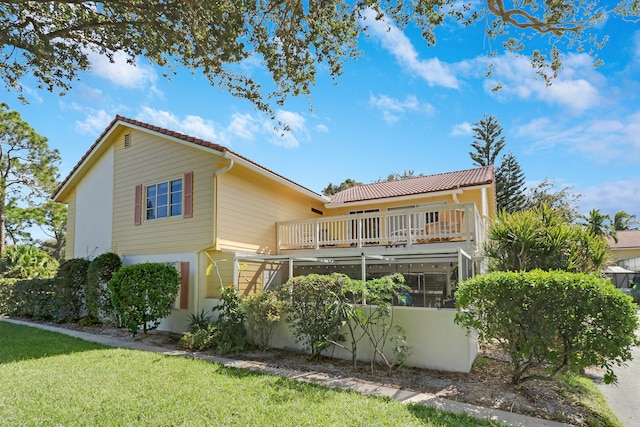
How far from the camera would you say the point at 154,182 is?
42.5ft

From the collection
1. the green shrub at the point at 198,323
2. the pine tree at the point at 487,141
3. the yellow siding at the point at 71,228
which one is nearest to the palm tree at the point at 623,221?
the pine tree at the point at 487,141

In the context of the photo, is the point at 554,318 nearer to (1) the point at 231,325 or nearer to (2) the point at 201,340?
(1) the point at 231,325

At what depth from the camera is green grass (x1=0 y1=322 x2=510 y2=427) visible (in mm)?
4605

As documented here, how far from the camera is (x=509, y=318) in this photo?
5859mm

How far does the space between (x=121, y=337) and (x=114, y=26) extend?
7.95 meters

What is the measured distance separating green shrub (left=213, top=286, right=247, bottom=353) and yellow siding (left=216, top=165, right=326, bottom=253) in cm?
214

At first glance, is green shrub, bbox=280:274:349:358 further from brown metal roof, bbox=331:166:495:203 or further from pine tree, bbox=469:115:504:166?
pine tree, bbox=469:115:504:166

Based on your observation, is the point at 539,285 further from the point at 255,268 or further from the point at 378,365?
the point at 255,268

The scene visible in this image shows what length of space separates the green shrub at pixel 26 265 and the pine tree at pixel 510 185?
30.3 metres

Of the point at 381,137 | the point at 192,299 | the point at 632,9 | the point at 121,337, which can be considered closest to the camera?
the point at 632,9

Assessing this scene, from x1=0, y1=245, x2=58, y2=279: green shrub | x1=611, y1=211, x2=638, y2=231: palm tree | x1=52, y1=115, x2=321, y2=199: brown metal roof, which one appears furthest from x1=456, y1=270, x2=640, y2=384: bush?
x1=611, y1=211, x2=638, y2=231: palm tree

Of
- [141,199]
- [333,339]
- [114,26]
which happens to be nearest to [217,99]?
[114,26]

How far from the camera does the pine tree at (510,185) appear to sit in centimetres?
2997

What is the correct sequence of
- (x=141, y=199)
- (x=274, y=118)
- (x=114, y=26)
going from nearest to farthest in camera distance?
1. (x=114, y=26)
2. (x=274, y=118)
3. (x=141, y=199)
